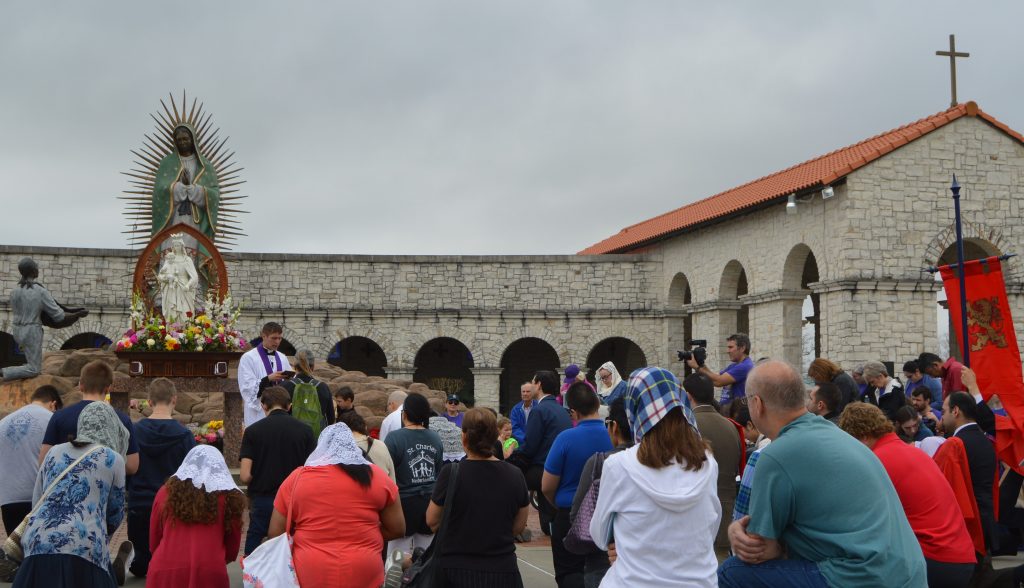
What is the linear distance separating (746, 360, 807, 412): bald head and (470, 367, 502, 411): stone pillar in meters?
23.5

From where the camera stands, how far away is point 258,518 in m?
6.44

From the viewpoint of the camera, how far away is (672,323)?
27.6m

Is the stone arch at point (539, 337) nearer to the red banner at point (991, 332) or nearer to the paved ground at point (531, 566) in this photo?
the paved ground at point (531, 566)

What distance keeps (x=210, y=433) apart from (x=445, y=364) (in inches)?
807

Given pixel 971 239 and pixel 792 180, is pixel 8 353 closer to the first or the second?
pixel 792 180

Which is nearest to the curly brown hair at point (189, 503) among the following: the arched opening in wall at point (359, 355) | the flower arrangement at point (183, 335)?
the flower arrangement at point (183, 335)

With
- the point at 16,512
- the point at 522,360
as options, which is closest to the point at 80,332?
the point at 522,360

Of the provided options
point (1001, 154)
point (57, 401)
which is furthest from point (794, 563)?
point (1001, 154)

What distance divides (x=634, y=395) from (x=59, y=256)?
25834 millimetres

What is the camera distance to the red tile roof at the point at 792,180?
1963cm

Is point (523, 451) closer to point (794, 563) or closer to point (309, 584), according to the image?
point (309, 584)

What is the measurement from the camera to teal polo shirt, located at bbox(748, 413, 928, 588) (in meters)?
3.18

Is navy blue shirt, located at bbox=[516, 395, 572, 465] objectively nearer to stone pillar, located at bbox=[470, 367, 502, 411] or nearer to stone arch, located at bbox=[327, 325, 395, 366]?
stone pillar, located at bbox=[470, 367, 502, 411]

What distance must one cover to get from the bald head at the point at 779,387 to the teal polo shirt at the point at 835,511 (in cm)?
15
